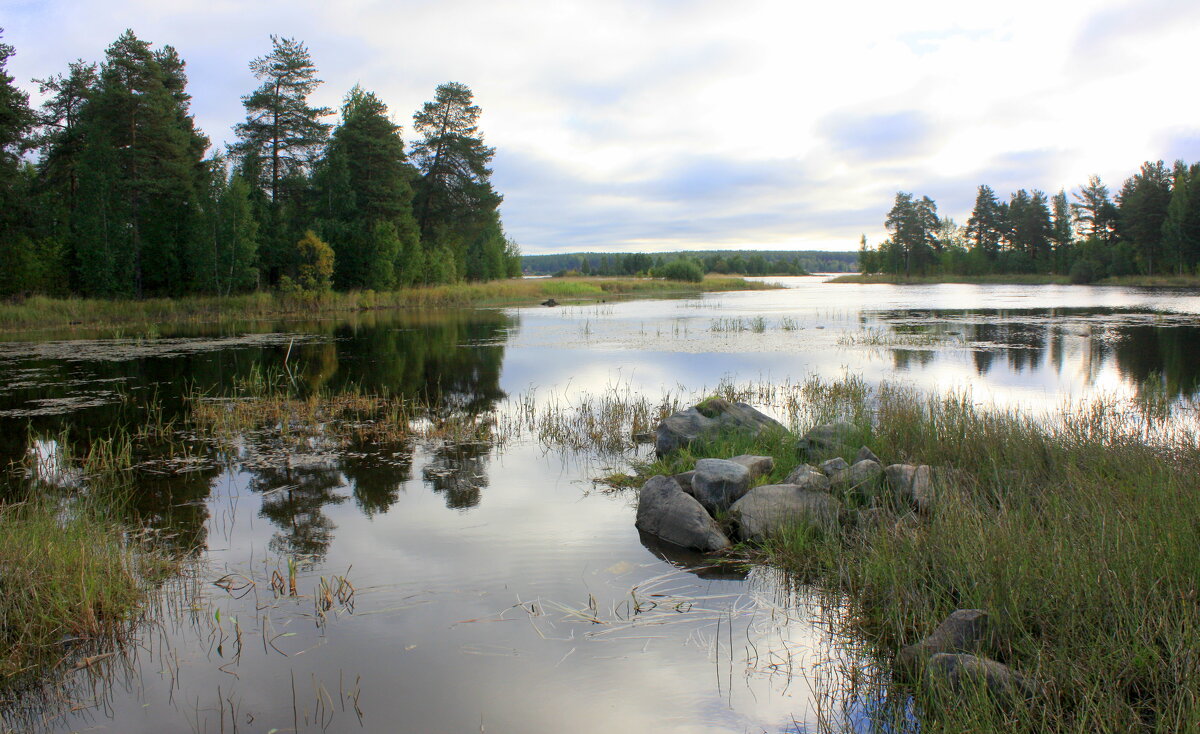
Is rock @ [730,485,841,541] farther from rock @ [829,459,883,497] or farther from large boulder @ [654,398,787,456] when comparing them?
large boulder @ [654,398,787,456]

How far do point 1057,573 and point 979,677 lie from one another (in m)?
1.11

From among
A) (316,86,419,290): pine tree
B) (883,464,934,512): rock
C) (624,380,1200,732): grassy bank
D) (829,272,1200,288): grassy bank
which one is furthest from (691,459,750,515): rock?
(829,272,1200,288): grassy bank

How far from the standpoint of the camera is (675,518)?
6797 millimetres

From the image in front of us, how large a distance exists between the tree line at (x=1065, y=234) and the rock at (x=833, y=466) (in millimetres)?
77618

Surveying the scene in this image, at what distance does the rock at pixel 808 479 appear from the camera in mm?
6820

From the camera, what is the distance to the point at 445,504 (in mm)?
8117

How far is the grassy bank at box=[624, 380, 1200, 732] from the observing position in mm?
3416

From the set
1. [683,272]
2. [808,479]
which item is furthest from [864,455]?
[683,272]

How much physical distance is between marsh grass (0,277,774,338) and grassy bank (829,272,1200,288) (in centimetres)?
5269

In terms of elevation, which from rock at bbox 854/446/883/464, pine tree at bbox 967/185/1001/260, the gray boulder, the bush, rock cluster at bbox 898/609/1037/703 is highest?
pine tree at bbox 967/185/1001/260

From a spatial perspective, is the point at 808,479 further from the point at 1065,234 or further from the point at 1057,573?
the point at 1065,234

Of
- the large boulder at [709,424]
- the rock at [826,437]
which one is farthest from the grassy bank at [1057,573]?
the large boulder at [709,424]

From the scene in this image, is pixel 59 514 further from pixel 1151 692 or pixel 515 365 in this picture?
pixel 515 365

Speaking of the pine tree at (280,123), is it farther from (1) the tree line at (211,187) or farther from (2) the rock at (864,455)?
(2) the rock at (864,455)
